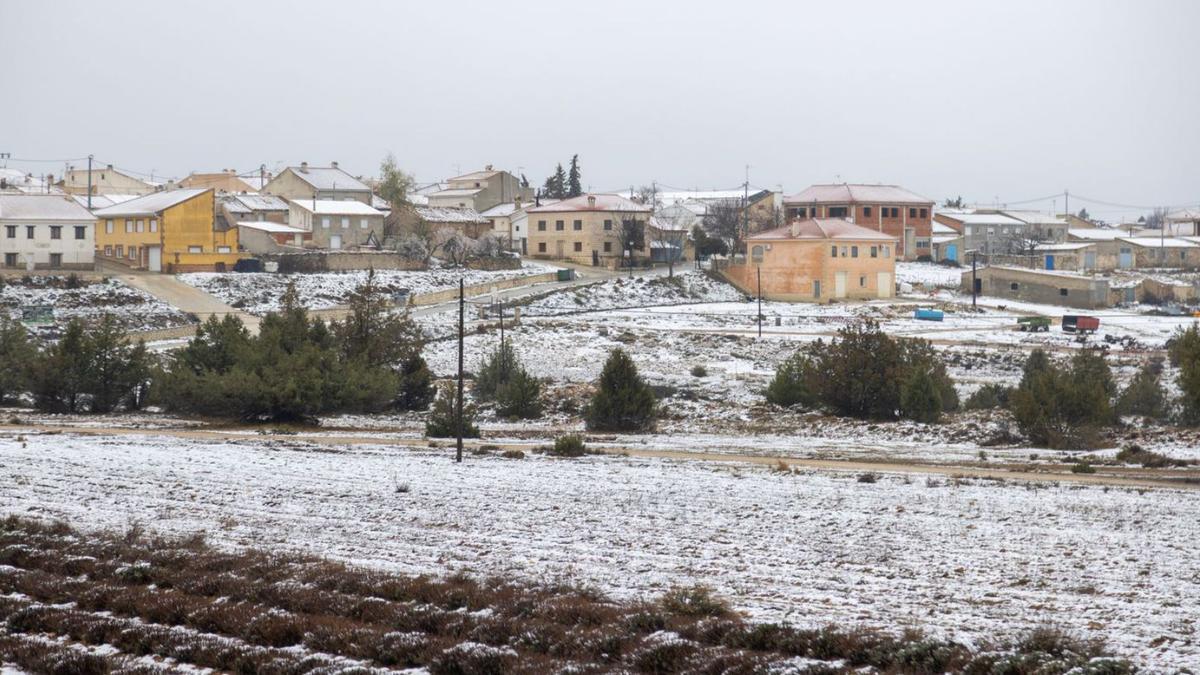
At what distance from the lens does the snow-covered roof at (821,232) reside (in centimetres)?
9106

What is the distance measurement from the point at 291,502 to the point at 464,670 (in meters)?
11.5

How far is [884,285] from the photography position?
9288cm

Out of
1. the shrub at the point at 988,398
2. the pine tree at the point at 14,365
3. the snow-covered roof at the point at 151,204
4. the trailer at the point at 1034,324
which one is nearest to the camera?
the shrub at the point at 988,398

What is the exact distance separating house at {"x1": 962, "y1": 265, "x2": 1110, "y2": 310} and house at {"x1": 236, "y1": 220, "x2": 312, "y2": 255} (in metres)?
45.0

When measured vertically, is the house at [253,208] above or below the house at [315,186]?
below

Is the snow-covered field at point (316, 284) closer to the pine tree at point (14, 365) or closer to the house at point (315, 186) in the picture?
the pine tree at point (14, 365)

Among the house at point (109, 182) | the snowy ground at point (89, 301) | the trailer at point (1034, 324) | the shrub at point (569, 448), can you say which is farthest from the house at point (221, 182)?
the shrub at point (569, 448)

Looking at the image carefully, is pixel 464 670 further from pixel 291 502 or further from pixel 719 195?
pixel 719 195

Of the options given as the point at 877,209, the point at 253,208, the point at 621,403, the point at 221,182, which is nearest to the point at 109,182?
the point at 221,182

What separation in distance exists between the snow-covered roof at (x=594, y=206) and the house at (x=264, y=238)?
62.9ft

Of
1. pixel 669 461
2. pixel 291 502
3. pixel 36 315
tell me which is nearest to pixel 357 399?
pixel 669 461

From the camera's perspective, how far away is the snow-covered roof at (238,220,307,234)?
94438mm

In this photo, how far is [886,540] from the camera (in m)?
21.8

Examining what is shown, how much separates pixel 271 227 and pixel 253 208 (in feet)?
17.3
